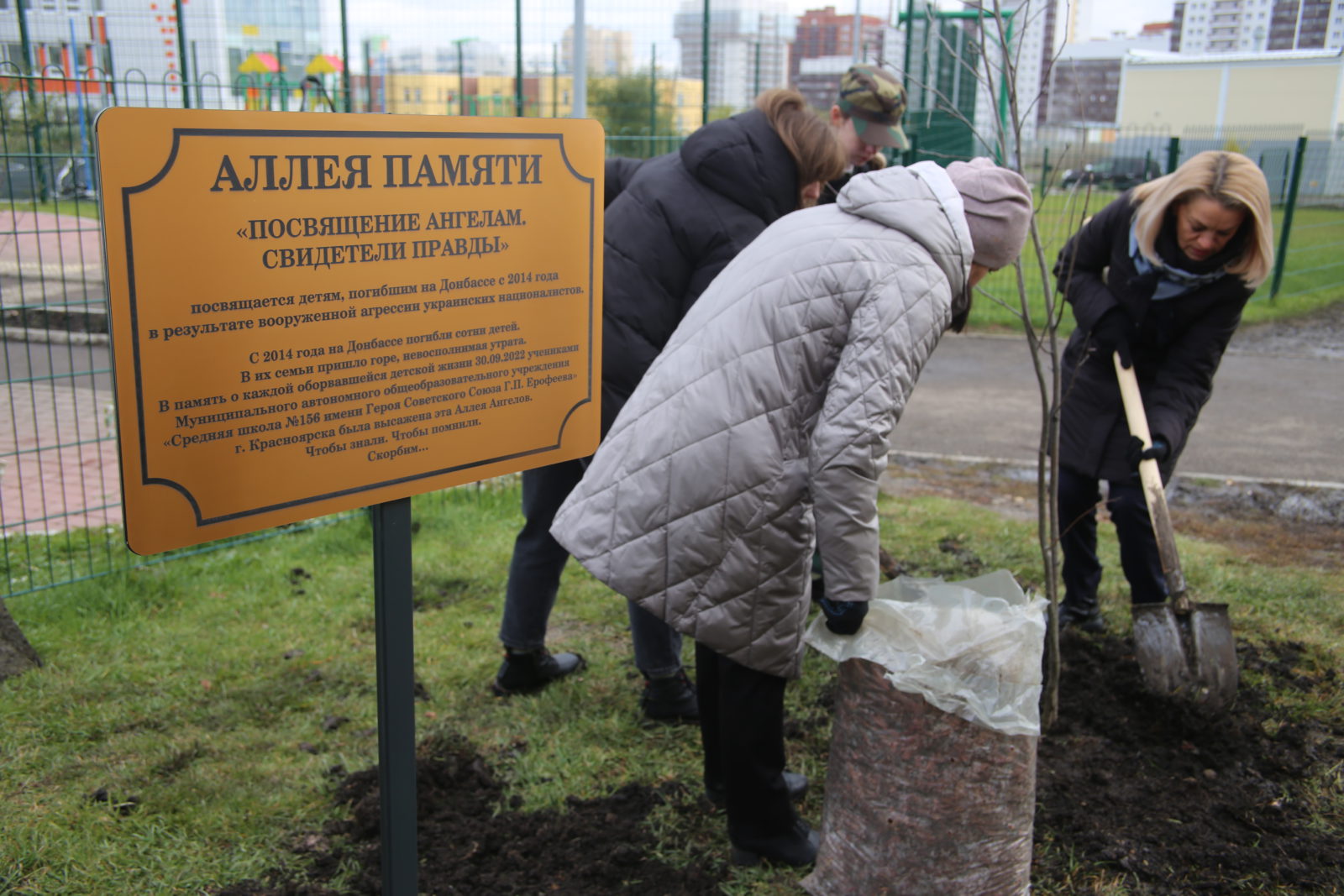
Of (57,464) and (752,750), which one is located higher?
(752,750)

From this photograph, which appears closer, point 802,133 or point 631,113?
point 802,133

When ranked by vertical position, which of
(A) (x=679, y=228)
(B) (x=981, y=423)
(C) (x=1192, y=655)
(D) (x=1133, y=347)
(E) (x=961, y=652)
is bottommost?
(B) (x=981, y=423)

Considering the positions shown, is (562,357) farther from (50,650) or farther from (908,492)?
(908,492)

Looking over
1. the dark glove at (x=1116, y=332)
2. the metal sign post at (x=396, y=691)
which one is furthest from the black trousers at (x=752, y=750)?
the dark glove at (x=1116, y=332)

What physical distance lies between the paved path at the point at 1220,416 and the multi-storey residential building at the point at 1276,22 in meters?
2.28

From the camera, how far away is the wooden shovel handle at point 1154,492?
311 centimetres

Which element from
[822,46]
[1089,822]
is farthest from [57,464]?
[822,46]

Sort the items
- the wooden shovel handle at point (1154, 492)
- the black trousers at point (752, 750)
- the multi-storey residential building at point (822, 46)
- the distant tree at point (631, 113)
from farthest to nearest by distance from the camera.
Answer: the multi-storey residential building at point (822, 46)
the distant tree at point (631, 113)
the wooden shovel handle at point (1154, 492)
the black trousers at point (752, 750)

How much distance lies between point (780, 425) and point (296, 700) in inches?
73.6

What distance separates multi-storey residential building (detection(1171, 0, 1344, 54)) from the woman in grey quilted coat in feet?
7.90

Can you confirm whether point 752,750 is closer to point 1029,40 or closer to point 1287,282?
point 1029,40

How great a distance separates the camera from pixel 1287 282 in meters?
12.0

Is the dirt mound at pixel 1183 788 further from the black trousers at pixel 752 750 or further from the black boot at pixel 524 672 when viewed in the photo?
the black boot at pixel 524 672

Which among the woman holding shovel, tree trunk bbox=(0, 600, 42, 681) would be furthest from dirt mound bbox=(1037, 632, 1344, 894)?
tree trunk bbox=(0, 600, 42, 681)
